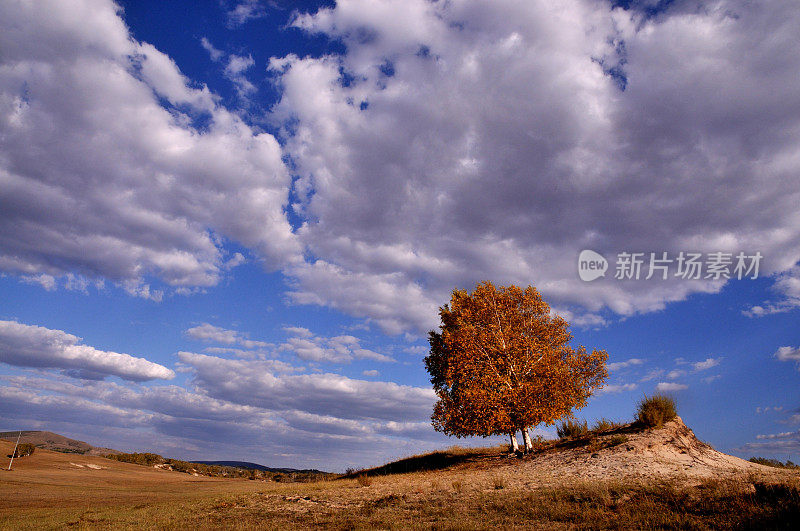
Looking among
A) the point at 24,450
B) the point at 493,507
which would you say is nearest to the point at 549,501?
the point at 493,507

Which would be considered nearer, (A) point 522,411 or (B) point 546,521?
(B) point 546,521

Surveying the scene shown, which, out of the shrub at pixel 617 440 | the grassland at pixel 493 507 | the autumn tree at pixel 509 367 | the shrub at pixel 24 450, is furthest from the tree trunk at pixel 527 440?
the shrub at pixel 24 450

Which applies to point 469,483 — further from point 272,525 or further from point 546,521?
point 272,525

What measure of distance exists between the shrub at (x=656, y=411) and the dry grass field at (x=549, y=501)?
66 centimetres

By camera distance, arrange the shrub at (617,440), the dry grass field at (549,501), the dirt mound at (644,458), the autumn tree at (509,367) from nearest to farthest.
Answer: the dry grass field at (549,501) → the dirt mound at (644,458) → the shrub at (617,440) → the autumn tree at (509,367)

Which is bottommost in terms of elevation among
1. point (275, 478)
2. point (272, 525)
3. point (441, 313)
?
point (275, 478)

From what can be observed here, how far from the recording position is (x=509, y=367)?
86.1 feet

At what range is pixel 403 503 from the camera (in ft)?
50.3

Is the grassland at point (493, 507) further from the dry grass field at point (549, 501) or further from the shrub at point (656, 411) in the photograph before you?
the shrub at point (656, 411)

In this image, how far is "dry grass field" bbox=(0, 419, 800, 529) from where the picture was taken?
421 inches

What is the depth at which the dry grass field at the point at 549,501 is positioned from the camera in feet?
35.1

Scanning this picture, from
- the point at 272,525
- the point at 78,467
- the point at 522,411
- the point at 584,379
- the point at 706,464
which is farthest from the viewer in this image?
the point at 78,467

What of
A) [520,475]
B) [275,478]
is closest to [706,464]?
[520,475]

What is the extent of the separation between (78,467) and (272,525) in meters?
59.5
